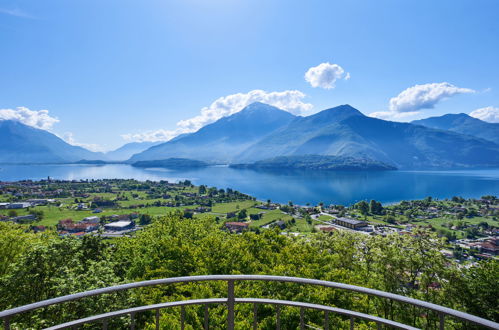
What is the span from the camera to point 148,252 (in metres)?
12.1

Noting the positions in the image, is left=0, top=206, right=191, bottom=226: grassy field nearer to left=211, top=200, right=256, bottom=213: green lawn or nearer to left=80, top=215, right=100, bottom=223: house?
left=80, top=215, right=100, bottom=223: house

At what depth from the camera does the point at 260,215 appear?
193 ft

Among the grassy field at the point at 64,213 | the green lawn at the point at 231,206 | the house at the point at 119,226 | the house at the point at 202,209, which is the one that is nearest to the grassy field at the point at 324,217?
the green lawn at the point at 231,206

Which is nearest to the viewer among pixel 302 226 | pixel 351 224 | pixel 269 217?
pixel 351 224

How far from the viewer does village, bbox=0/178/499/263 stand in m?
44.1

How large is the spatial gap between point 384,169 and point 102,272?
630 feet

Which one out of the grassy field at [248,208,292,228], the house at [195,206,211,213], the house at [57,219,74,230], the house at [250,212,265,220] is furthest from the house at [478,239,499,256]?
the house at [57,219,74,230]

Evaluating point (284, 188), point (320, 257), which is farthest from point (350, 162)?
point (320, 257)

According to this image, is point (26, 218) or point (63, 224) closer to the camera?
point (63, 224)

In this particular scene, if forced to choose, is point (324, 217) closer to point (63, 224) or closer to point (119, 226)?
point (119, 226)

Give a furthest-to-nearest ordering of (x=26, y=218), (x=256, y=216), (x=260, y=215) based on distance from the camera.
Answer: (x=260, y=215)
(x=256, y=216)
(x=26, y=218)

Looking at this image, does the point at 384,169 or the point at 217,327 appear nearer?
the point at 217,327

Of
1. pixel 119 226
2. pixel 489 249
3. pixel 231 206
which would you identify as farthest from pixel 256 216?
pixel 489 249

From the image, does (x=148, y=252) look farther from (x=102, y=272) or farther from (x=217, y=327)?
(x=217, y=327)
